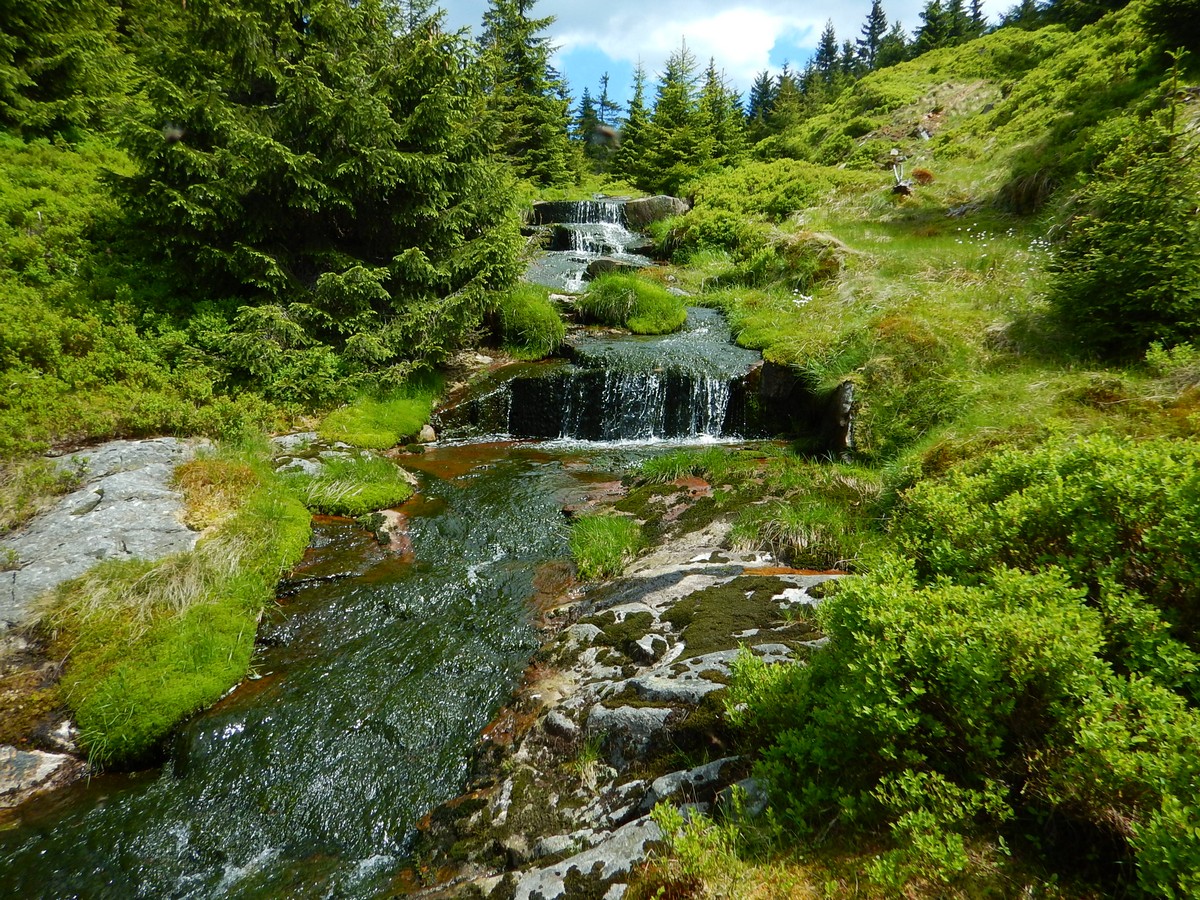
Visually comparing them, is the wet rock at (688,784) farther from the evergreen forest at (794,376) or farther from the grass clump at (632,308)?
the grass clump at (632,308)

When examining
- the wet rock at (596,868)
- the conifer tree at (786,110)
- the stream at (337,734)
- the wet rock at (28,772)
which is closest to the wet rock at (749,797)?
the wet rock at (596,868)

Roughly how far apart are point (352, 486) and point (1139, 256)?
10.4m

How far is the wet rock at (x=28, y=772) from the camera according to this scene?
14.3ft

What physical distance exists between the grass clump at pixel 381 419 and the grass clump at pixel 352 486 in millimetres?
881

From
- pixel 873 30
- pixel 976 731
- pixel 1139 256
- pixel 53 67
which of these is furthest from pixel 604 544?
pixel 873 30

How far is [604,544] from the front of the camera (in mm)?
7098

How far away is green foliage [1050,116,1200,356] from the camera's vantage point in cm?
609

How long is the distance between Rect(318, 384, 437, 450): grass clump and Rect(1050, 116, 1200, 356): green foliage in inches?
420

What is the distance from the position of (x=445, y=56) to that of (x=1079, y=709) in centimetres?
1318

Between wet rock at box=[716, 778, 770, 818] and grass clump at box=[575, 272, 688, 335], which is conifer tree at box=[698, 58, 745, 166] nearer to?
grass clump at box=[575, 272, 688, 335]

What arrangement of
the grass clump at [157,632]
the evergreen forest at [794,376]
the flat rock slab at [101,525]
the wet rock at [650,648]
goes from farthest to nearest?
the flat rock slab at [101,525]
the grass clump at [157,632]
the wet rock at [650,648]
the evergreen forest at [794,376]

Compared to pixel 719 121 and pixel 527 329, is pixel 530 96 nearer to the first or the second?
pixel 719 121

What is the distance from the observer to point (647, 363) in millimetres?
12773

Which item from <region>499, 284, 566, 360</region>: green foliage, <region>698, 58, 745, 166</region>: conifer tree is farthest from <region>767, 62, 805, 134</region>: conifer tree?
<region>499, 284, 566, 360</region>: green foliage
